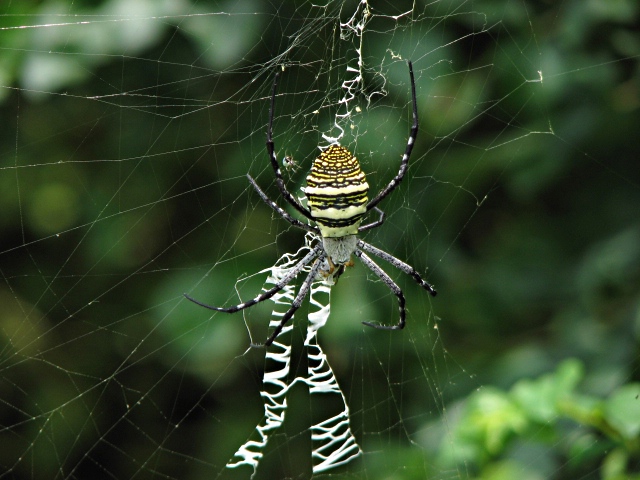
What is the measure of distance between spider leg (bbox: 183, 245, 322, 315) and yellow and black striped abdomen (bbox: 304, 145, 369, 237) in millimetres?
661

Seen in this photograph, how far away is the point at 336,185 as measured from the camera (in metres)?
2.34

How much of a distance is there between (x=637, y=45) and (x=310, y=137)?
4.89 ft

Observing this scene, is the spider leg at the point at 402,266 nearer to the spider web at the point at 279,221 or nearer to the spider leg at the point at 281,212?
the spider web at the point at 279,221

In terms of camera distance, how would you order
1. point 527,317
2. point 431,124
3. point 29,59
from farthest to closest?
point 527,317, point 431,124, point 29,59

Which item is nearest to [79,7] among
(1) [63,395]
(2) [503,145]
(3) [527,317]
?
(2) [503,145]

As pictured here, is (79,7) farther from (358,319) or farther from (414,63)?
(358,319)

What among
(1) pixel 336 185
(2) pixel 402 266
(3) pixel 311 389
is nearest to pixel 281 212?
(1) pixel 336 185

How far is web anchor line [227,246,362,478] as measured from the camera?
3402 mm

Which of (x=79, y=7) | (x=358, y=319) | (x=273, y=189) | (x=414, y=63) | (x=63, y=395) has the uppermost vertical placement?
(x=79, y=7)

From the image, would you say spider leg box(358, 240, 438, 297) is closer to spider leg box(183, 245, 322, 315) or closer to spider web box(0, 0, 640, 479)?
spider web box(0, 0, 640, 479)

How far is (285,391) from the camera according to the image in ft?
11.9

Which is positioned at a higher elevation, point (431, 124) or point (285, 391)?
point (431, 124)

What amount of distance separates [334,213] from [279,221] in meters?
0.79

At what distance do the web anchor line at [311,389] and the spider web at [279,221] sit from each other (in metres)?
0.03
